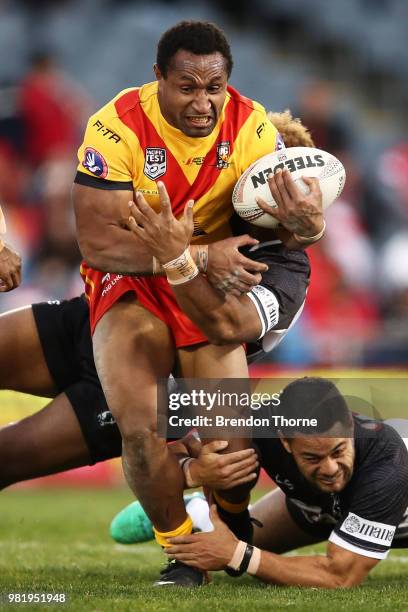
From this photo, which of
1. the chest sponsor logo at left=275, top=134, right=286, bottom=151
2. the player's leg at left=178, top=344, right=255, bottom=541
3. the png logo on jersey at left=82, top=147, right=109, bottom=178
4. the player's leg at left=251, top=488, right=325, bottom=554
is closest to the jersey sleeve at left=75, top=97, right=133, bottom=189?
the png logo on jersey at left=82, top=147, right=109, bottom=178

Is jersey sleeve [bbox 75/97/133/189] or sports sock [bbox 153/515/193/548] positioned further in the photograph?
sports sock [bbox 153/515/193/548]

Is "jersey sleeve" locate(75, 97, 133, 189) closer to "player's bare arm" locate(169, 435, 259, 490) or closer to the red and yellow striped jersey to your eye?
the red and yellow striped jersey

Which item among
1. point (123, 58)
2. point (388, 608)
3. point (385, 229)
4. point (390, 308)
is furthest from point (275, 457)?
point (123, 58)

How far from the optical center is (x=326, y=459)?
17.1 ft

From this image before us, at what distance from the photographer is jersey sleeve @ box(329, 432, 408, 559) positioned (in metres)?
5.18

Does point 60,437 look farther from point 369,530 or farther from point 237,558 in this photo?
point 369,530

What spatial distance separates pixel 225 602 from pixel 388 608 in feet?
2.14

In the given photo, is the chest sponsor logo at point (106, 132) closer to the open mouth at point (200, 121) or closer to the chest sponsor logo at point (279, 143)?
the open mouth at point (200, 121)

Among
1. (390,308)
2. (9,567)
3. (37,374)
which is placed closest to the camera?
(9,567)

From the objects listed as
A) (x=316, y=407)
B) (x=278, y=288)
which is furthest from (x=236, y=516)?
(x=278, y=288)

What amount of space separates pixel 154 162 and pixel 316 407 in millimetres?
1356

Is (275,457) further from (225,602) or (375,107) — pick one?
(375,107)

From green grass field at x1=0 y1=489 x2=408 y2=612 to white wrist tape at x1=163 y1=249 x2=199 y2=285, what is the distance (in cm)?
135

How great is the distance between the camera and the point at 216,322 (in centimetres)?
532
